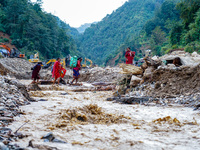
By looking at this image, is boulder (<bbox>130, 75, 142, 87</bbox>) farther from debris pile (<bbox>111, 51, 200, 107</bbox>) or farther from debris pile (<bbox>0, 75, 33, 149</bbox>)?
debris pile (<bbox>0, 75, 33, 149</bbox>)

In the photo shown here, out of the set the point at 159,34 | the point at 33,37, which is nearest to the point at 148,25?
the point at 159,34

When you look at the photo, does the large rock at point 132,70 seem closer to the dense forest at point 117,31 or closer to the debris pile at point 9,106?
the debris pile at point 9,106

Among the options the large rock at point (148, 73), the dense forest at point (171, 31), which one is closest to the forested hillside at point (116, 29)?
the dense forest at point (171, 31)

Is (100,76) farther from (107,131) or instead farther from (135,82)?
(107,131)

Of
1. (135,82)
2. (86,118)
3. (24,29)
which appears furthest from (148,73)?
(24,29)

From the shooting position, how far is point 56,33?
5294 centimetres

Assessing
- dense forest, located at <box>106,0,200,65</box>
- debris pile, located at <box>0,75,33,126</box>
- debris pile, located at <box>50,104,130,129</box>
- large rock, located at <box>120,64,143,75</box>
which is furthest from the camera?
dense forest, located at <box>106,0,200,65</box>

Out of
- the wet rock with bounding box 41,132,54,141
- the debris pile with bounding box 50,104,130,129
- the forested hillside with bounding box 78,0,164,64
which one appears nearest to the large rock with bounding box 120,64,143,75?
the debris pile with bounding box 50,104,130,129

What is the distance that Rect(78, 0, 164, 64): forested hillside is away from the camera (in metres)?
84.2

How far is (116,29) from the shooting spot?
9069cm

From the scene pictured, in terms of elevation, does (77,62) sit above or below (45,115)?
above

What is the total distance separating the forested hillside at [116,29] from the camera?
3314 inches

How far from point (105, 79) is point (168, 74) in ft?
28.7

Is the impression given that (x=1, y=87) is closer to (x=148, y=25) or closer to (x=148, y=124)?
(x=148, y=124)
